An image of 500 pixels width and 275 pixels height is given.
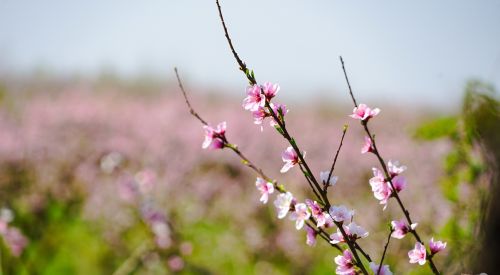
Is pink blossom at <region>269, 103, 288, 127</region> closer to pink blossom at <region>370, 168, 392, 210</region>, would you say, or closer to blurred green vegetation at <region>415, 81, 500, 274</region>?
pink blossom at <region>370, 168, 392, 210</region>

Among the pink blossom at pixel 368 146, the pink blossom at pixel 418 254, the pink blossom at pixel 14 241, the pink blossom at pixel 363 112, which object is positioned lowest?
the pink blossom at pixel 418 254

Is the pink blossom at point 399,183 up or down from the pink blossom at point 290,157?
down

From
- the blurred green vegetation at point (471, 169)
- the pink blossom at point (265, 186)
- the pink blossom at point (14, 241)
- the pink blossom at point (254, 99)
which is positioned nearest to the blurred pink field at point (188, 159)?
the blurred green vegetation at point (471, 169)

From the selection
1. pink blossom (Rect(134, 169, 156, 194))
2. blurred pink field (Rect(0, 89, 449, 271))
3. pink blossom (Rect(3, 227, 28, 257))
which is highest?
blurred pink field (Rect(0, 89, 449, 271))

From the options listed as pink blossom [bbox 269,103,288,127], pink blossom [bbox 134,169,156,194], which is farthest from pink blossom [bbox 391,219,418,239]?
pink blossom [bbox 134,169,156,194]

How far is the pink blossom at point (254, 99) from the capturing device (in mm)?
1315

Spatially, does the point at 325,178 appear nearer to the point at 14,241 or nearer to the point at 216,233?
the point at 14,241

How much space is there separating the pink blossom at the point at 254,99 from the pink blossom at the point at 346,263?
20.0 inches

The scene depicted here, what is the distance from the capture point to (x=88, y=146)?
1412 centimetres

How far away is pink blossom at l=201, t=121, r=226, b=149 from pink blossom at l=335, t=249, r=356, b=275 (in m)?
0.53

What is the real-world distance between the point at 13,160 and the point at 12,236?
21.7 feet


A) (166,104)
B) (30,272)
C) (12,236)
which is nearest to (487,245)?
(12,236)

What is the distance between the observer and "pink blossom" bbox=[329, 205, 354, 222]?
125cm

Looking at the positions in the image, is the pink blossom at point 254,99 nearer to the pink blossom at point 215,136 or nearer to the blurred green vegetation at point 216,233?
the pink blossom at point 215,136
